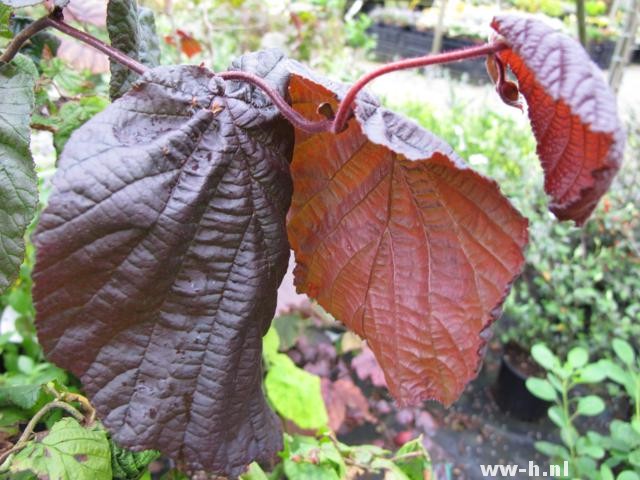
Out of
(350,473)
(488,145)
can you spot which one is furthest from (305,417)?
(488,145)

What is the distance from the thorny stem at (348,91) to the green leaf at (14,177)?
54 mm

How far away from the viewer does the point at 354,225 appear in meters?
0.56

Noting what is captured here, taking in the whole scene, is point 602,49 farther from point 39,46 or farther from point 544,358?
point 39,46

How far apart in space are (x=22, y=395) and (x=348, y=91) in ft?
2.32

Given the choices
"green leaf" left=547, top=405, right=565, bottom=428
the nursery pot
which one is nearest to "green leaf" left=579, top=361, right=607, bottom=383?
"green leaf" left=547, top=405, right=565, bottom=428

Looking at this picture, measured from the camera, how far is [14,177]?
570mm

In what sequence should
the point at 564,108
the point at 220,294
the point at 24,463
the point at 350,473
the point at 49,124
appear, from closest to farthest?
the point at 564,108 → the point at 220,294 → the point at 24,463 → the point at 49,124 → the point at 350,473

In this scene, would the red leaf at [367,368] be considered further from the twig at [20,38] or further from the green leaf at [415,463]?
the twig at [20,38]

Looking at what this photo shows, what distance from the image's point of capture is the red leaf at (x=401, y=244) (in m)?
0.48

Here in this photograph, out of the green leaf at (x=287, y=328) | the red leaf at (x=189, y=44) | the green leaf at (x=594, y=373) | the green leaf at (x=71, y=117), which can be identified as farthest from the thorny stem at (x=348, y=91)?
the red leaf at (x=189, y=44)

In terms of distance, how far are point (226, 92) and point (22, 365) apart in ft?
3.45

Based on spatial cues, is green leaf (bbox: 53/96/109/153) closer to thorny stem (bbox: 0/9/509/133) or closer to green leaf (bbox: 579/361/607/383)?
thorny stem (bbox: 0/9/509/133)

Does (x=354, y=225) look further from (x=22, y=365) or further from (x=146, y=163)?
(x=22, y=365)

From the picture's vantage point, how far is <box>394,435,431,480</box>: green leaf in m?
1.13
